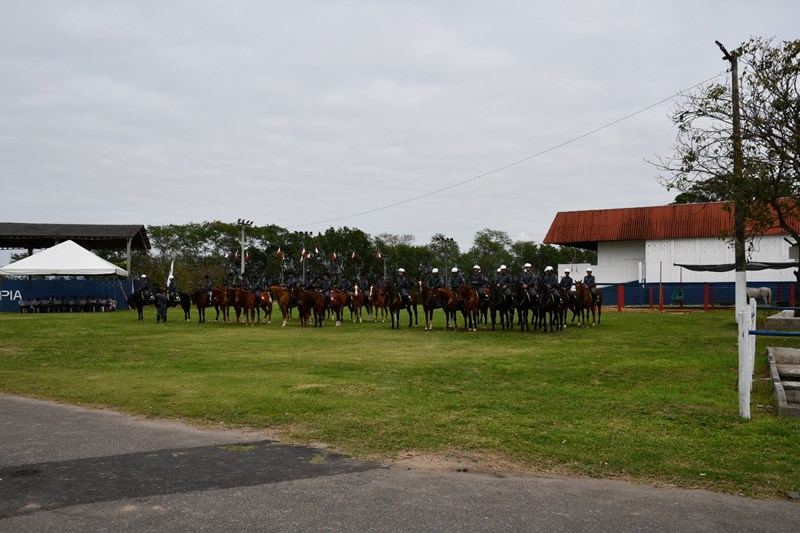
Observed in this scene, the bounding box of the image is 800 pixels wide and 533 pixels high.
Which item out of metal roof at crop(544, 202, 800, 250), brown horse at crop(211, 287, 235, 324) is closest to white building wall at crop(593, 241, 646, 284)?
metal roof at crop(544, 202, 800, 250)

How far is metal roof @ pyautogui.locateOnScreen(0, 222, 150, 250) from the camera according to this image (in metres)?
48.2

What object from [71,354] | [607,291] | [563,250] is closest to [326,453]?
[71,354]

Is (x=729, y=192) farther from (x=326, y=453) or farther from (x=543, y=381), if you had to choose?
(x=326, y=453)

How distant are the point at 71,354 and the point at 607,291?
115 feet

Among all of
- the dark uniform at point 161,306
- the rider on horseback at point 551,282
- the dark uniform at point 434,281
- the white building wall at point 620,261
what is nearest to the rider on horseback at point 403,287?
the dark uniform at point 434,281

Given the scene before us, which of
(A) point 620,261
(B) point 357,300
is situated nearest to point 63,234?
(B) point 357,300

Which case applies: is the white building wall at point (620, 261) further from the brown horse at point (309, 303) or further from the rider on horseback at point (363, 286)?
the brown horse at point (309, 303)

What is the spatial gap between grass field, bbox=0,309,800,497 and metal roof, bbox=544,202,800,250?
2827 cm

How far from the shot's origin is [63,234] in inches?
1917

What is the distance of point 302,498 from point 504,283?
62.7 feet

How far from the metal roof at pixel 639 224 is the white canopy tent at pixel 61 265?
31332 mm

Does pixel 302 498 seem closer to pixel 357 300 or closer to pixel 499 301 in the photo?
pixel 499 301

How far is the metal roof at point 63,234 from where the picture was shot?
48.2 metres

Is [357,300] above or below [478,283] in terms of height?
below
